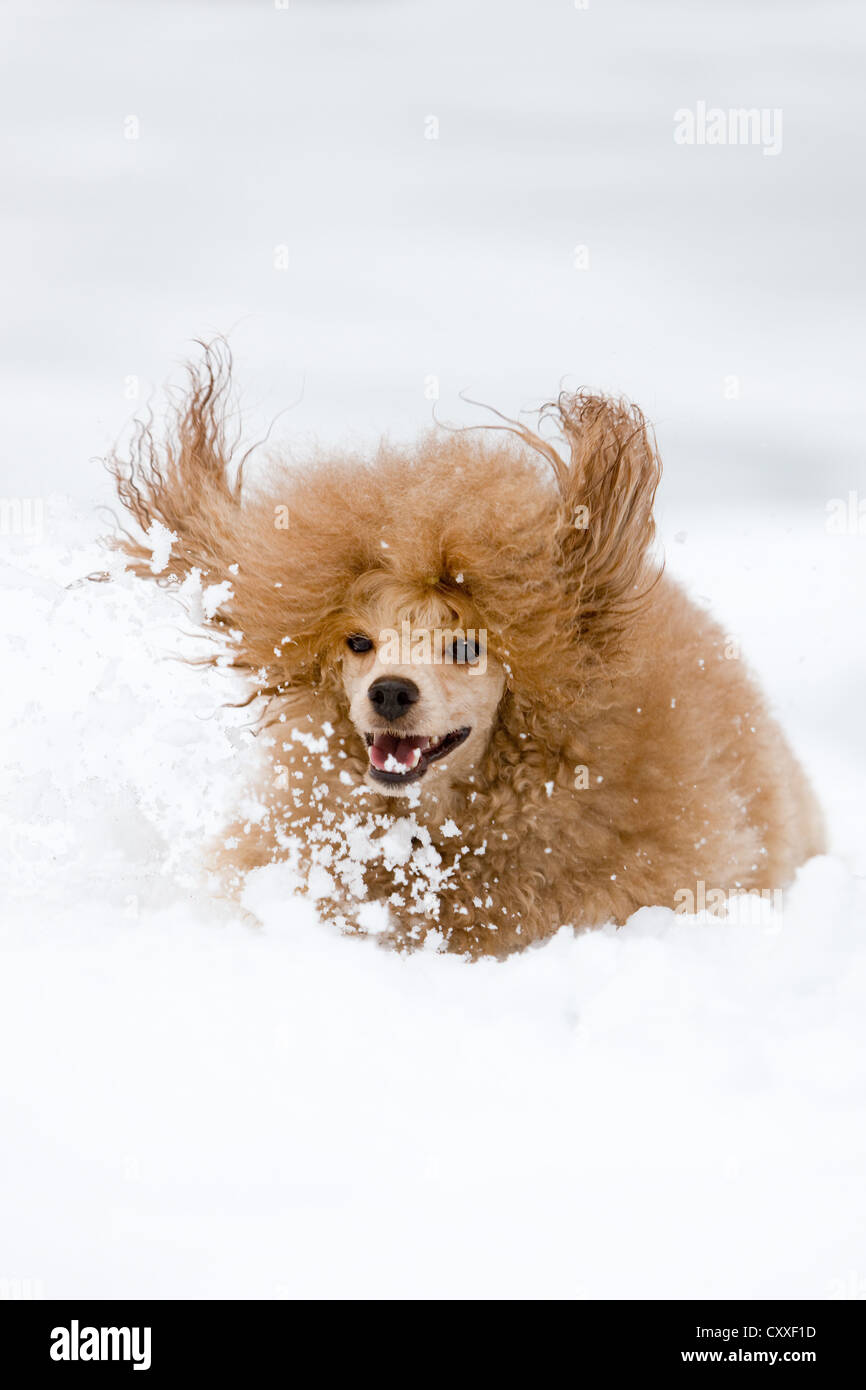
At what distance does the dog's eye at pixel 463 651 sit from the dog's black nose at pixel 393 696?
18 cm

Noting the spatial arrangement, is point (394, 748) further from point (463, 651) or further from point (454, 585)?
point (454, 585)

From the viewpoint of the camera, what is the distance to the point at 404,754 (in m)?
3.42

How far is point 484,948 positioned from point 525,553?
1.02 m

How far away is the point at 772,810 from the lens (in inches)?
161

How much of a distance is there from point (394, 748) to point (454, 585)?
0.43 metres

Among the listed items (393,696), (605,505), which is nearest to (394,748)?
(393,696)

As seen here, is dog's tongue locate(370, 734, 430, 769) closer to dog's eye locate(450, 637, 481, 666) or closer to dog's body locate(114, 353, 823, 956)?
dog's body locate(114, 353, 823, 956)

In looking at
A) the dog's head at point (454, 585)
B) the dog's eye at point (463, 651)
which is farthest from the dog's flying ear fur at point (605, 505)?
the dog's eye at point (463, 651)

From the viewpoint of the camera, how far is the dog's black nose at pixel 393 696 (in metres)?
3.26

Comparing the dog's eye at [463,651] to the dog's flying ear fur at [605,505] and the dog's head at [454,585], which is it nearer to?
the dog's head at [454,585]

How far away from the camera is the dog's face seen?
3.30 metres

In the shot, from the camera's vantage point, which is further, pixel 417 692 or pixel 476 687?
pixel 476 687

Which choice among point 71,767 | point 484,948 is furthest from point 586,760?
point 71,767

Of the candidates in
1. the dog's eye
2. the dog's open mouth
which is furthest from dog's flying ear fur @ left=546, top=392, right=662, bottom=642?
the dog's open mouth
